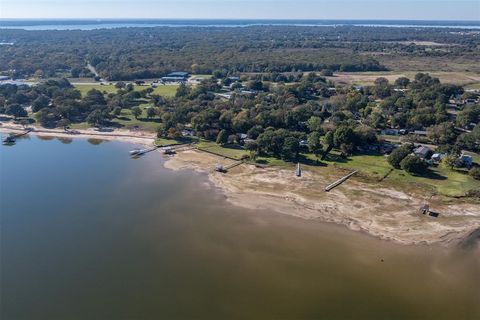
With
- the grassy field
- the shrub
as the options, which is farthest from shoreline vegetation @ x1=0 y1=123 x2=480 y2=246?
the grassy field

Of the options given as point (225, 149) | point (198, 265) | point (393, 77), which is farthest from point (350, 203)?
point (393, 77)

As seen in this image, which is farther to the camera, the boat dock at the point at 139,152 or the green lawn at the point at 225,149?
the boat dock at the point at 139,152

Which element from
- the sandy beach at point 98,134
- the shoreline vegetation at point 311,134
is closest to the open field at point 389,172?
the shoreline vegetation at point 311,134

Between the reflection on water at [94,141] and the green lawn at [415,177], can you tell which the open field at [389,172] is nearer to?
the green lawn at [415,177]

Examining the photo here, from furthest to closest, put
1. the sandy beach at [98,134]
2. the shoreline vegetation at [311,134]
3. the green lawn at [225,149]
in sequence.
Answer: the sandy beach at [98,134] → the green lawn at [225,149] → the shoreline vegetation at [311,134]

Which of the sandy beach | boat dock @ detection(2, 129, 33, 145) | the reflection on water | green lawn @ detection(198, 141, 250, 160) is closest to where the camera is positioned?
green lawn @ detection(198, 141, 250, 160)

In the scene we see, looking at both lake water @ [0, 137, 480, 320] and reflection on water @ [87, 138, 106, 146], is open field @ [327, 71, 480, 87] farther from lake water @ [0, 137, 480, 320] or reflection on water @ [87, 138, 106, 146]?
lake water @ [0, 137, 480, 320]
